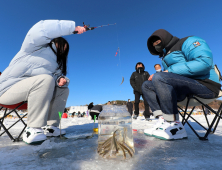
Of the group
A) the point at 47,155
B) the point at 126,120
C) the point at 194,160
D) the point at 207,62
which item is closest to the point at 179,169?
the point at 194,160

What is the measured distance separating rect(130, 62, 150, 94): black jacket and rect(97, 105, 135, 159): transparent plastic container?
13.8 ft

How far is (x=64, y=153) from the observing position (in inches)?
41.2

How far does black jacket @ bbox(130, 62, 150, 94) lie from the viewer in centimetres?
551

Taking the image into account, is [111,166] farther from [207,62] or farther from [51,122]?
[207,62]

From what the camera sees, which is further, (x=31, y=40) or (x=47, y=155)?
(x=31, y=40)

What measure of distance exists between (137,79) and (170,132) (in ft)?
13.6

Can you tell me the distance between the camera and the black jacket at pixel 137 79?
18.1ft

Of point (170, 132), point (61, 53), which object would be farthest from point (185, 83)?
point (61, 53)

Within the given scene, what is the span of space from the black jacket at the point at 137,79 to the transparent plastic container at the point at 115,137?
4.22 m

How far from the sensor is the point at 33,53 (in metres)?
1.64

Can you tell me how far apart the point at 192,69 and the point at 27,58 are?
7.11 feet

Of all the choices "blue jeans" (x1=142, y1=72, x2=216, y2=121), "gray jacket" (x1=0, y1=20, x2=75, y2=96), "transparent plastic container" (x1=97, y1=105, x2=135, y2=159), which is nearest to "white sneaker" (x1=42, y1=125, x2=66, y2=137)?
"gray jacket" (x1=0, y1=20, x2=75, y2=96)

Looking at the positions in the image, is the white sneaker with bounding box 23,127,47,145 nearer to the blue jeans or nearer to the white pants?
the white pants

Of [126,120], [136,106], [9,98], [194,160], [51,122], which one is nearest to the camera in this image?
[194,160]
